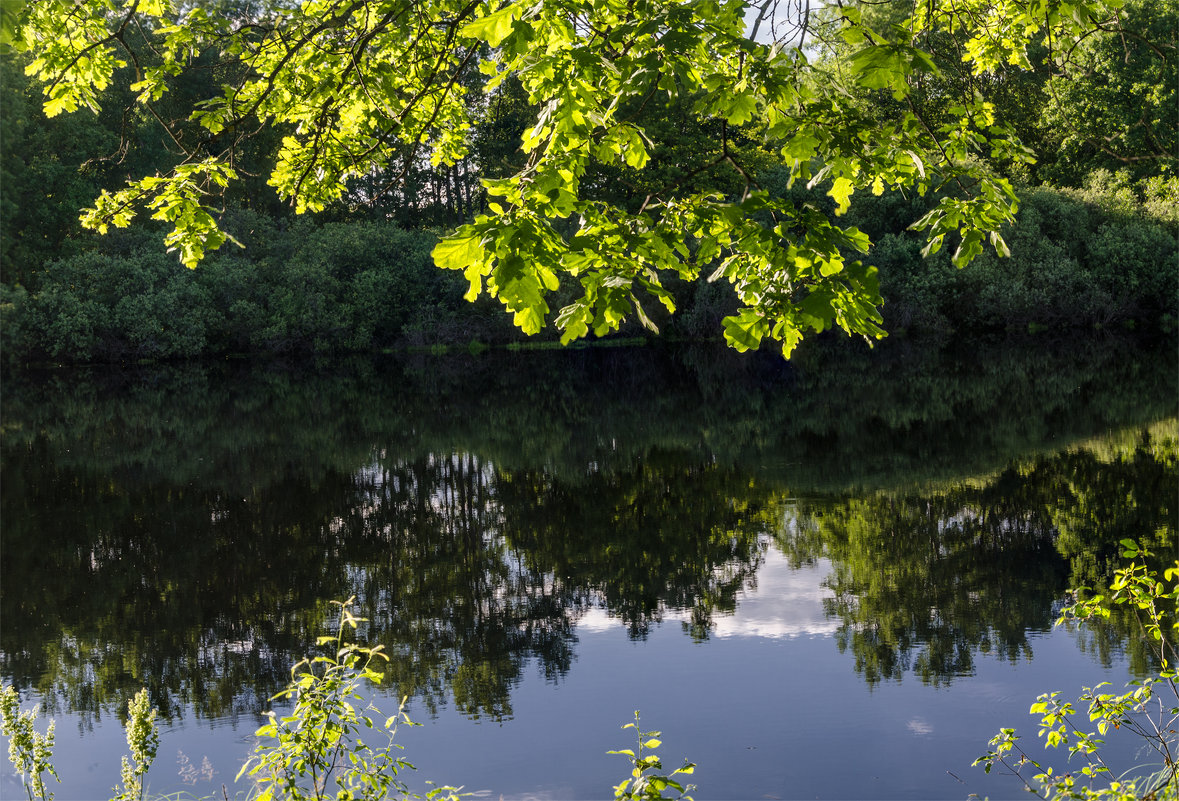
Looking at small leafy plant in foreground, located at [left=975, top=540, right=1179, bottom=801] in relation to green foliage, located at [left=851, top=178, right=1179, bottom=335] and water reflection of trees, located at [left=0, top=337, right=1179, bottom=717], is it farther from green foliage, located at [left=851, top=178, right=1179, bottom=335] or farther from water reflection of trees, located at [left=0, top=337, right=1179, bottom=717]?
green foliage, located at [left=851, top=178, right=1179, bottom=335]

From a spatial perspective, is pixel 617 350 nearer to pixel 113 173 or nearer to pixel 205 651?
pixel 113 173

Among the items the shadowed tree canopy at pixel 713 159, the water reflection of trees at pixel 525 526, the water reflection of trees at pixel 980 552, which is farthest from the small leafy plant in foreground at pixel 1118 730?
the shadowed tree canopy at pixel 713 159

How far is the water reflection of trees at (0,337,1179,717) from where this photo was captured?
8055 mm

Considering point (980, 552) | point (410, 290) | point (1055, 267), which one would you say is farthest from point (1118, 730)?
point (410, 290)

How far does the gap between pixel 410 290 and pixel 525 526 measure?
2991 centimetres

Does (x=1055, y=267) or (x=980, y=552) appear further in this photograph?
(x=1055, y=267)

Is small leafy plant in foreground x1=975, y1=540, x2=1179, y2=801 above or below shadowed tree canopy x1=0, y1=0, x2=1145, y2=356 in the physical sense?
below

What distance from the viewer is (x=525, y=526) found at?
12.0 meters

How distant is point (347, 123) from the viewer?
6977 mm

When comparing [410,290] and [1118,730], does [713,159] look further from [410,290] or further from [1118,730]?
[410,290]

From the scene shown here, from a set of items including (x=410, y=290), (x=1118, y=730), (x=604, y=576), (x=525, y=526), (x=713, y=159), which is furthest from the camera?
(x=410, y=290)

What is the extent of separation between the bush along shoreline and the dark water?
15552mm

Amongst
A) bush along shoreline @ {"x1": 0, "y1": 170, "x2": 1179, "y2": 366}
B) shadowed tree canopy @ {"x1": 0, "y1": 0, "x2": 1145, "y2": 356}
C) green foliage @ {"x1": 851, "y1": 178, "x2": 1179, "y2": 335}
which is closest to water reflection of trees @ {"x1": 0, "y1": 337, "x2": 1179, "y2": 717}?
shadowed tree canopy @ {"x1": 0, "y1": 0, "x2": 1145, "y2": 356}

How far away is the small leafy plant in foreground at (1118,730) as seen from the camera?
13.6ft
